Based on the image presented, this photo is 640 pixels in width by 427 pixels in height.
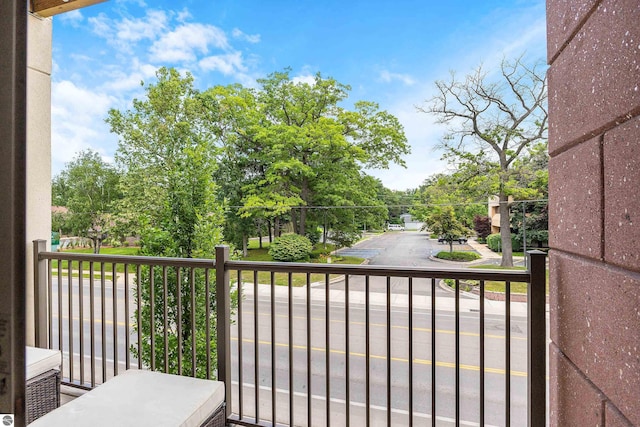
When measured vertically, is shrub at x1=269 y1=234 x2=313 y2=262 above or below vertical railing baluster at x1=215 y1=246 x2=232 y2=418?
below

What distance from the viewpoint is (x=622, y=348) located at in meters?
0.60

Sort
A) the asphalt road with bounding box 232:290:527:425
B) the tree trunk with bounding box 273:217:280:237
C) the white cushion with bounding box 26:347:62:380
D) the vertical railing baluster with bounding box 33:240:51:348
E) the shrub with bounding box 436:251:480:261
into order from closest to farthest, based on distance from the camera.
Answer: the white cushion with bounding box 26:347:62:380
the vertical railing baluster with bounding box 33:240:51:348
the asphalt road with bounding box 232:290:527:425
the shrub with bounding box 436:251:480:261
the tree trunk with bounding box 273:217:280:237

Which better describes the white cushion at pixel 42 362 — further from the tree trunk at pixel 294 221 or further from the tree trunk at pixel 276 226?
the tree trunk at pixel 276 226

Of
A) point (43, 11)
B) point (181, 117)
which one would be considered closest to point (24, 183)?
point (43, 11)

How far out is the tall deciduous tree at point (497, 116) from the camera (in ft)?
26.1

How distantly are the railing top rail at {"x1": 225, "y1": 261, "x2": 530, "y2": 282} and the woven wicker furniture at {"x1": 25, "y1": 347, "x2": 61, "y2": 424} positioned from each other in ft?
3.19

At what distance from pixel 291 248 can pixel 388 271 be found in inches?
353

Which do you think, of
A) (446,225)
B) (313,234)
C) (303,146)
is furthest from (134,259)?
(303,146)

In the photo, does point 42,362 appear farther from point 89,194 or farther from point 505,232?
point 89,194

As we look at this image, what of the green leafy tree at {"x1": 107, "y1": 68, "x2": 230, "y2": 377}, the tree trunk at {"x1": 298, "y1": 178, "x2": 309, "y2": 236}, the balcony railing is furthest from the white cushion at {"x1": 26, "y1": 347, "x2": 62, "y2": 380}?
the tree trunk at {"x1": 298, "y1": 178, "x2": 309, "y2": 236}

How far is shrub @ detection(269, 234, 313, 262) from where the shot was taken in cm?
1002

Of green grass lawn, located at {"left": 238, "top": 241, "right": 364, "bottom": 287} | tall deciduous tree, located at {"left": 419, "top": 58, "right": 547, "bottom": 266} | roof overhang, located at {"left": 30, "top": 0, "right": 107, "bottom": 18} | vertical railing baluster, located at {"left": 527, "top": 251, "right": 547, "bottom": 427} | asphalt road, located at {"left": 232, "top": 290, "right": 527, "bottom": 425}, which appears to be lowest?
asphalt road, located at {"left": 232, "top": 290, "right": 527, "bottom": 425}

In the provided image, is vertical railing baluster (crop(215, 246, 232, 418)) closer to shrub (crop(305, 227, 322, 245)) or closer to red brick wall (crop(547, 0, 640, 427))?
red brick wall (crop(547, 0, 640, 427))

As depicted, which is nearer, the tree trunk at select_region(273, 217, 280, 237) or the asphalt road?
the asphalt road
